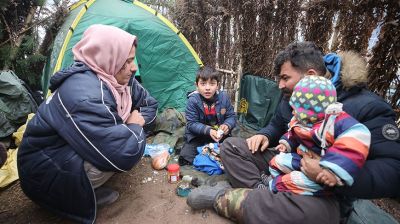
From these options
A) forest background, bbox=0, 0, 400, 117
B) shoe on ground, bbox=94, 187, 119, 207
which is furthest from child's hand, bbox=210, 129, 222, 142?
forest background, bbox=0, 0, 400, 117

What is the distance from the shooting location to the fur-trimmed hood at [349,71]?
1652 mm

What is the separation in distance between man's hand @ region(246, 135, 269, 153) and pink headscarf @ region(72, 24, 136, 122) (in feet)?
3.71

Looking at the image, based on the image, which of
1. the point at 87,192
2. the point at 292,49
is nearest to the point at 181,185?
the point at 87,192

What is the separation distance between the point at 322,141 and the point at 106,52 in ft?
5.23

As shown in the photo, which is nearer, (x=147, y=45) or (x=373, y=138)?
(x=373, y=138)

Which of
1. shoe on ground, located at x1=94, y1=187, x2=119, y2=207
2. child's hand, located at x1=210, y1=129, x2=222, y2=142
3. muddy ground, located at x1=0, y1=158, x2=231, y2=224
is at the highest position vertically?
child's hand, located at x1=210, y1=129, x2=222, y2=142

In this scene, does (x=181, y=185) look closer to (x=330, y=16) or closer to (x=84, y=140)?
(x=84, y=140)

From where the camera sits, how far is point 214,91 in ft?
10.2

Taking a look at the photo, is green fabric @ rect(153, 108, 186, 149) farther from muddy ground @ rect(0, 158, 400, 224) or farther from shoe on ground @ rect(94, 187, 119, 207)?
shoe on ground @ rect(94, 187, 119, 207)

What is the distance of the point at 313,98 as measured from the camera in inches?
62.0

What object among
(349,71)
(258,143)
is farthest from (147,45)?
(349,71)

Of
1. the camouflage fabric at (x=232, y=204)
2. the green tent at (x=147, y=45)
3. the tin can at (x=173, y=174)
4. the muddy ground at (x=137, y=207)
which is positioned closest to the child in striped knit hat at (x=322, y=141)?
the camouflage fabric at (x=232, y=204)

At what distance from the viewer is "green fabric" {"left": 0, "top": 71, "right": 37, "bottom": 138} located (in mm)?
3270

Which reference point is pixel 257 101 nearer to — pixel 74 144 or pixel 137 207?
pixel 137 207
